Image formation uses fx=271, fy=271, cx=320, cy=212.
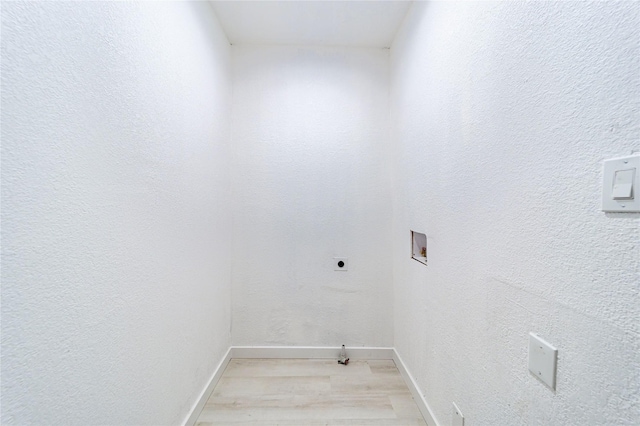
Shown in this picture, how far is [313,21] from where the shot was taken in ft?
6.28

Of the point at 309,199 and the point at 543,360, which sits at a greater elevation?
the point at 309,199

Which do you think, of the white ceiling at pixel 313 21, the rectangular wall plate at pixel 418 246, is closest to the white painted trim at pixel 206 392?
the rectangular wall plate at pixel 418 246

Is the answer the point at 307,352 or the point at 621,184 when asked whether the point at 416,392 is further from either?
the point at 621,184

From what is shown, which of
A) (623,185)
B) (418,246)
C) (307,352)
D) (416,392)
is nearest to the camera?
(623,185)

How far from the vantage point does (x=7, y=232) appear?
1.98 ft

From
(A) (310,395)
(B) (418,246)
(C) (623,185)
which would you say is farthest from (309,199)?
(C) (623,185)

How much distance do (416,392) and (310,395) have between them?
2.17 feet

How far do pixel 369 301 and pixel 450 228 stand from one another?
1.17 metres

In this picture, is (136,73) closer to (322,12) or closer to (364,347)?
(322,12)

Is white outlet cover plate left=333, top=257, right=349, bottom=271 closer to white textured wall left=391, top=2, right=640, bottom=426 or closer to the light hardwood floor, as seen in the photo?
the light hardwood floor

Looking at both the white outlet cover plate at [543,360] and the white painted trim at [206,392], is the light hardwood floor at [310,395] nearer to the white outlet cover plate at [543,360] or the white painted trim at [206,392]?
the white painted trim at [206,392]

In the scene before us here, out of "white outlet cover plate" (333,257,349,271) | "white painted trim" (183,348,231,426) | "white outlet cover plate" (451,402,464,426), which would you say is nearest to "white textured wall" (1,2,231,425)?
"white painted trim" (183,348,231,426)

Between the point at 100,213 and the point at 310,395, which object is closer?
the point at 100,213

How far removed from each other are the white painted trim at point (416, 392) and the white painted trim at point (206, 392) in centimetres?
129
